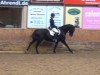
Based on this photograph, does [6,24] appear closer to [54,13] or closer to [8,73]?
[54,13]

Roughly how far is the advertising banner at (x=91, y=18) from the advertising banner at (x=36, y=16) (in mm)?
2403

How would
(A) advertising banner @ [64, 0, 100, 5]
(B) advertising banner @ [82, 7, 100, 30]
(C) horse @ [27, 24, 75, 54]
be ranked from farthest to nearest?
1. (B) advertising banner @ [82, 7, 100, 30]
2. (A) advertising banner @ [64, 0, 100, 5]
3. (C) horse @ [27, 24, 75, 54]

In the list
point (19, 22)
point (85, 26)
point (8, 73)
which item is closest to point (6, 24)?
point (19, 22)

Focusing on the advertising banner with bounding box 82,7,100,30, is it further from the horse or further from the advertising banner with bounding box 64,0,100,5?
the horse

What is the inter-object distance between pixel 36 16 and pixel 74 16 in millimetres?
2210

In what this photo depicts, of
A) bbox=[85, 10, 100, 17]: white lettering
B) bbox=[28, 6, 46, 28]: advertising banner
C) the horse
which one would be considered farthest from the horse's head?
bbox=[85, 10, 100, 17]: white lettering

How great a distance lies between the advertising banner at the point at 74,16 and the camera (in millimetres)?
27156

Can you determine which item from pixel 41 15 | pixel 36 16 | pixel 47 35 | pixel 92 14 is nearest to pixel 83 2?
pixel 92 14

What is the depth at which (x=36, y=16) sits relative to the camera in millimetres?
27109

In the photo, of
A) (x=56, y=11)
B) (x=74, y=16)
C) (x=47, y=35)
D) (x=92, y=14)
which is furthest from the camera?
(x=92, y=14)

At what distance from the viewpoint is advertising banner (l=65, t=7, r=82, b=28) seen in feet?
89.1

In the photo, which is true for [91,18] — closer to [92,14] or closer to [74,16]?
[92,14]

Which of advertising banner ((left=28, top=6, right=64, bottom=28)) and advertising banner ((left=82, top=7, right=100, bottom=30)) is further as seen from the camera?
advertising banner ((left=82, top=7, right=100, bottom=30))

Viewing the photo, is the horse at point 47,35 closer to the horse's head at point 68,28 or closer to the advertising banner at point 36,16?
the horse's head at point 68,28
